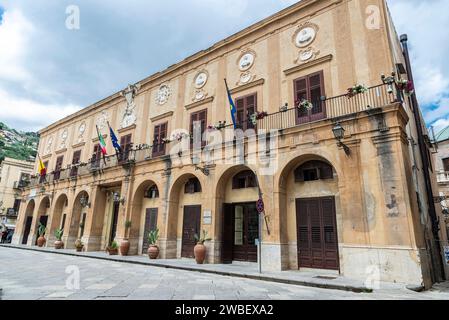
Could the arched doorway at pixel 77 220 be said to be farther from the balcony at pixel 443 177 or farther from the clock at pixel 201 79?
the balcony at pixel 443 177

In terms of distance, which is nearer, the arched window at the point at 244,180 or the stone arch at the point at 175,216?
the arched window at the point at 244,180

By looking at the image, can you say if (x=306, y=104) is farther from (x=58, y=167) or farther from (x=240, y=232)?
(x=58, y=167)

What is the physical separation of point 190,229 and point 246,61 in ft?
29.8

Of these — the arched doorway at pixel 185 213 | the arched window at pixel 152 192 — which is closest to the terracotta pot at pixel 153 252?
the arched doorway at pixel 185 213

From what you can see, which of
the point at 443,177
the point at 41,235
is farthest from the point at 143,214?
the point at 443,177

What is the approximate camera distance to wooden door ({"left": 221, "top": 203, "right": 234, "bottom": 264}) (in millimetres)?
12523

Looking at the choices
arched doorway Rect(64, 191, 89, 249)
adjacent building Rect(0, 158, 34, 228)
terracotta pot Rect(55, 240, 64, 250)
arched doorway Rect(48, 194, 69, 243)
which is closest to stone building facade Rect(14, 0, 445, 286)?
arched doorway Rect(64, 191, 89, 249)

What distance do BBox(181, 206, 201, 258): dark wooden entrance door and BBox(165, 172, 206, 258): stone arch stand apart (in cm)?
28

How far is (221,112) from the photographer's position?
1422cm

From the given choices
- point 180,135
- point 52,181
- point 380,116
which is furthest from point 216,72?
point 52,181

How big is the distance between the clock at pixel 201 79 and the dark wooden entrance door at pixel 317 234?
881cm

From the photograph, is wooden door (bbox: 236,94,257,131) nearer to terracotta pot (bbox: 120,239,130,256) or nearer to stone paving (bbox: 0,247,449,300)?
stone paving (bbox: 0,247,449,300)

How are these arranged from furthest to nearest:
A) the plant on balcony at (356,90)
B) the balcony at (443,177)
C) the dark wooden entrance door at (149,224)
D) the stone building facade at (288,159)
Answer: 1. the balcony at (443,177)
2. the dark wooden entrance door at (149,224)
3. the plant on balcony at (356,90)
4. the stone building facade at (288,159)

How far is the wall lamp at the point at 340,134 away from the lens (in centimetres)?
920
